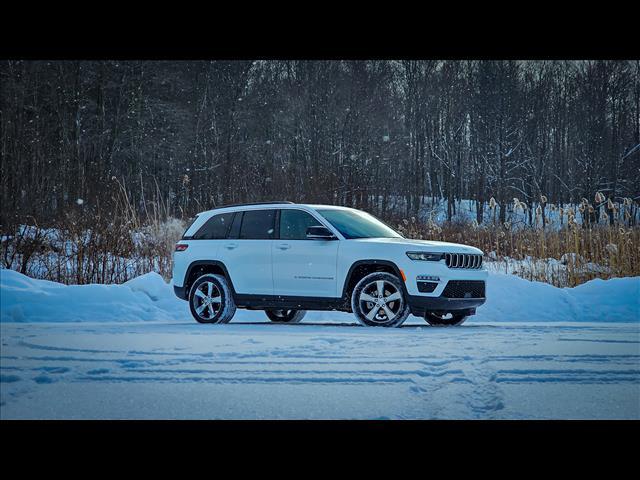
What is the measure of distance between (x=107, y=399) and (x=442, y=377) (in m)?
3.01

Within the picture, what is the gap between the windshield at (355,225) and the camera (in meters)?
10.4

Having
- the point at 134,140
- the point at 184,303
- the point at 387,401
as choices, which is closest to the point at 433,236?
the point at 184,303

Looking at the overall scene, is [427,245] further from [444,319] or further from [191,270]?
[191,270]

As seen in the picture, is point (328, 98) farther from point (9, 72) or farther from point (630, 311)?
point (630, 311)

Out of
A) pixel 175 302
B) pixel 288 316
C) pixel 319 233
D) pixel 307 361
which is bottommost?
pixel 307 361

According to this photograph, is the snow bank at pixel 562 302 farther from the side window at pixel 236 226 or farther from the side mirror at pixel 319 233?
the side window at pixel 236 226

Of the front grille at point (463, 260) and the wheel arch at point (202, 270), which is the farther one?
the wheel arch at point (202, 270)

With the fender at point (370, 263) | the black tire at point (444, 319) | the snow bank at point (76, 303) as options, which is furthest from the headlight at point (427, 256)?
the snow bank at point (76, 303)

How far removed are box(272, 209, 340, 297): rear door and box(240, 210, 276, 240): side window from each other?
0.20m

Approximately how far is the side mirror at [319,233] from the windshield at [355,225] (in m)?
0.20

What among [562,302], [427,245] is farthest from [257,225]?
[562,302]

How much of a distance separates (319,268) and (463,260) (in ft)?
6.65

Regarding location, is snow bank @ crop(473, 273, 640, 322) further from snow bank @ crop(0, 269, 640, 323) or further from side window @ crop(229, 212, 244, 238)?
side window @ crop(229, 212, 244, 238)

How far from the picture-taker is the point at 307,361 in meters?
7.42
